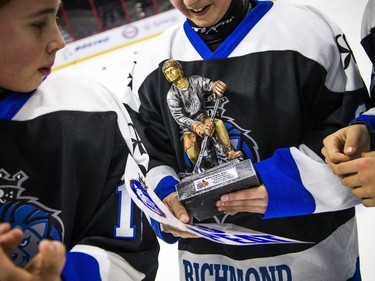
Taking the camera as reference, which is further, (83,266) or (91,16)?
(91,16)

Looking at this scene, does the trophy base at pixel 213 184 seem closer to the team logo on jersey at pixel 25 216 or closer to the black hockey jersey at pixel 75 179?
the black hockey jersey at pixel 75 179

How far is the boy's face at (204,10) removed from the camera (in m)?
0.82

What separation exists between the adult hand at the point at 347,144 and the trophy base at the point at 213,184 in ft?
0.44

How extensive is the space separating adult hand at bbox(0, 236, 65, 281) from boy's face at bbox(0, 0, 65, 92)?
32 cm

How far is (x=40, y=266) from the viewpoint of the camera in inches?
16.8

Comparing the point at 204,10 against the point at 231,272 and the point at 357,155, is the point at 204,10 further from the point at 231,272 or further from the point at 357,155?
the point at 231,272

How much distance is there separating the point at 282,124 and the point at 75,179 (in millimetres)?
403

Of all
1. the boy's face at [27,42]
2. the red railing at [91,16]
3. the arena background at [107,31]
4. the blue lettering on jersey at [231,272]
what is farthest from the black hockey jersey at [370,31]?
the red railing at [91,16]

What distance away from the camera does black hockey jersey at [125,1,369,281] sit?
30.6 inches

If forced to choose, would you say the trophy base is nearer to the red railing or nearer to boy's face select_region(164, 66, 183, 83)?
boy's face select_region(164, 66, 183, 83)

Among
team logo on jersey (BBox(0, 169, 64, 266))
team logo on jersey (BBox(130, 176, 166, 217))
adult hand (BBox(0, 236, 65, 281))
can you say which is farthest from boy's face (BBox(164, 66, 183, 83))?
adult hand (BBox(0, 236, 65, 281))

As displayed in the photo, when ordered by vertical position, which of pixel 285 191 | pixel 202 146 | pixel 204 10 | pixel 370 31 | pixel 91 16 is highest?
pixel 91 16

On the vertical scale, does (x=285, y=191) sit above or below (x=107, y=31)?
below

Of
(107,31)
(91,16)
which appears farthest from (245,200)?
(91,16)
